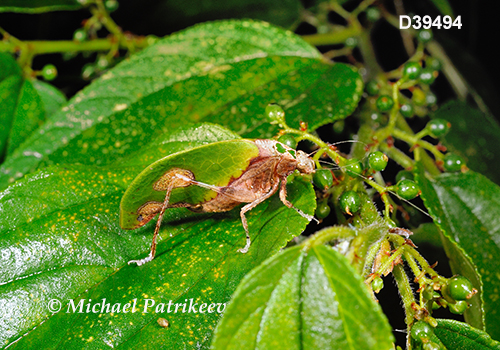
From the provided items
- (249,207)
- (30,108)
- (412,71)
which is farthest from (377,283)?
(30,108)

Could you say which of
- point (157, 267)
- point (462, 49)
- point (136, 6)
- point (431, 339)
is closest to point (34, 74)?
point (136, 6)

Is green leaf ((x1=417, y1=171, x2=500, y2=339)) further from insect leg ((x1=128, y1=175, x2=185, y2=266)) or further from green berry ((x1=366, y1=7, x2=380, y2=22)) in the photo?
green berry ((x1=366, y1=7, x2=380, y2=22))

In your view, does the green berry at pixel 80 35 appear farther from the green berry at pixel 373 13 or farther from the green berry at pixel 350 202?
the green berry at pixel 350 202

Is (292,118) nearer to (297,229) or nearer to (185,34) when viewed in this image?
(297,229)

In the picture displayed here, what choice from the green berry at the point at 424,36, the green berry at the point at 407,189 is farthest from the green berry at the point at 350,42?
the green berry at the point at 407,189

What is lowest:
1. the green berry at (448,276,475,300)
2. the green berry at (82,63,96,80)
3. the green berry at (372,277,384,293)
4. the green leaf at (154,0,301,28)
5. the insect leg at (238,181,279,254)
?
the green berry at (372,277,384,293)

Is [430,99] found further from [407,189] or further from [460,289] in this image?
[460,289]

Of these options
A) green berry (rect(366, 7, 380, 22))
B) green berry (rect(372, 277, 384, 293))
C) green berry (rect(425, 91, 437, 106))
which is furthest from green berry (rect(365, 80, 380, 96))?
green berry (rect(372, 277, 384, 293))
